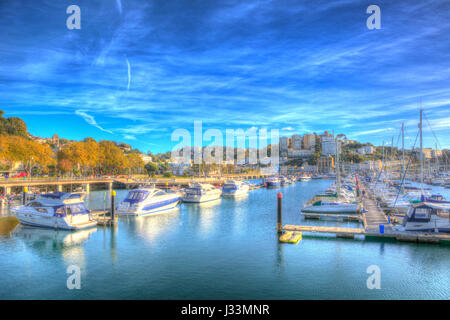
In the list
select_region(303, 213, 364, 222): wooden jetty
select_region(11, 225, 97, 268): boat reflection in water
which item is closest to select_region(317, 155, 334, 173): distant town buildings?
select_region(303, 213, 364, 222): wooden jetty

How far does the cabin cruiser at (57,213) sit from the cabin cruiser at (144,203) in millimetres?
6061

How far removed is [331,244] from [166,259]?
40.0 feet

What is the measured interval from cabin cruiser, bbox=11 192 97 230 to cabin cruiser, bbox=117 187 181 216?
606 cm

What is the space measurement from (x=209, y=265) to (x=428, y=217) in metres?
17.1

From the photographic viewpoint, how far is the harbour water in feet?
47.8

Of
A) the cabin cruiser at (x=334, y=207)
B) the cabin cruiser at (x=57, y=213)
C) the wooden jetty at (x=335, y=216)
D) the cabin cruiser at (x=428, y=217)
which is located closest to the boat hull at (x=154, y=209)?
the cabin cruiser at (x=57, y=213)

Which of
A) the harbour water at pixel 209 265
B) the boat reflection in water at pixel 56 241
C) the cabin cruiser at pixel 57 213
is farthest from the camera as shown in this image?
the cabin cruiser at pixel 57 213

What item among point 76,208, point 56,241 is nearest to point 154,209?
point 76,208

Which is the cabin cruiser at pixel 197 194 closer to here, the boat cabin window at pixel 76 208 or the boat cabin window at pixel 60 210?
the boat cabin window at pixel 76 208

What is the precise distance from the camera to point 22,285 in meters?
15.3

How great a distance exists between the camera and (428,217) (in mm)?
22625

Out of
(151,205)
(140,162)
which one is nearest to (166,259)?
(151,205)

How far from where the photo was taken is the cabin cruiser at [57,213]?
1013 inches
